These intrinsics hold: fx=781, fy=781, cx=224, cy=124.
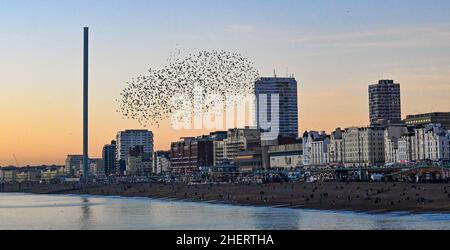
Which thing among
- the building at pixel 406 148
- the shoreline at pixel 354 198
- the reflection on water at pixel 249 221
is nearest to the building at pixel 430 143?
the building at pixel 406 148

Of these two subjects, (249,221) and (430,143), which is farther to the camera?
(430,143)

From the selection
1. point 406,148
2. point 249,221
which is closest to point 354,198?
point 249,221

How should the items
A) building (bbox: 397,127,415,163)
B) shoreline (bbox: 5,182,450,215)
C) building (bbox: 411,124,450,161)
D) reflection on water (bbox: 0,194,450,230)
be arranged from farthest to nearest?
building (bbox: 397,127,415,163) < building (bbox: 411,124,450,161) < shoreline (bbox: 5,182,450,215) < reflection on water (bbox: 0,194,450,230)

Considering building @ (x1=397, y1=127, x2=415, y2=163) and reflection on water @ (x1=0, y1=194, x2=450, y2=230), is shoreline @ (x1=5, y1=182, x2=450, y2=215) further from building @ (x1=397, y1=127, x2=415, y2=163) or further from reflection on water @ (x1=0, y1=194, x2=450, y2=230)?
building @ (x1=397, y1=127, x2=415, y2=163)

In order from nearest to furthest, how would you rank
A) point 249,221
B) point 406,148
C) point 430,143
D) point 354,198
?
point 249,221, point 354,198, point 430,143, point 406,148

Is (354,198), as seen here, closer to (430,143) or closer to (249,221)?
(249,221)

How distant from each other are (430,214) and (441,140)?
396 ft

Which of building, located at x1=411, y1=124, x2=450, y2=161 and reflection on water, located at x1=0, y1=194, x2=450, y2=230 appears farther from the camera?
building, located at x1=411, y1=124, x2=450, y2=161

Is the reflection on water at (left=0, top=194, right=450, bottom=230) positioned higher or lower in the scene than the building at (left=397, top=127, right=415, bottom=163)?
lower

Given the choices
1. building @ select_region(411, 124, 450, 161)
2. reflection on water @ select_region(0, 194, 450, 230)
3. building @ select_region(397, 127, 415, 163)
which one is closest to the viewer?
reflection on water @ select_region(0, 194, 450, 230)

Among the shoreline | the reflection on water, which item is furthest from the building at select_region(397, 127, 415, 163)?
the reflection on water

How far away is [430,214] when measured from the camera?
226ft
